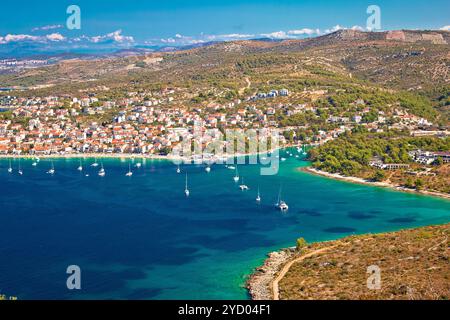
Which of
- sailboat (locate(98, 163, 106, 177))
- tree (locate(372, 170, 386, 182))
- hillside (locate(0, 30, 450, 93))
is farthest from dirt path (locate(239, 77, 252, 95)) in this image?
tree (locate(372, 170, 386, 182))

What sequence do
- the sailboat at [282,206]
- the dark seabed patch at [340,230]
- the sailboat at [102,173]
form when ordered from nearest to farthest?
the dark seabed patch at [340,230]
the sailboat at [282,206]
the sailboat at [102,173]

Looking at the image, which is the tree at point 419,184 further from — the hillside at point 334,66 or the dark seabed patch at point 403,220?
the hillside at point 334,66

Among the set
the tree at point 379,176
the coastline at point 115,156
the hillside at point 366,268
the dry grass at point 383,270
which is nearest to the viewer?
the dry grass at point 383,270

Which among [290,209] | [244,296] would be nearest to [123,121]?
[290,209]

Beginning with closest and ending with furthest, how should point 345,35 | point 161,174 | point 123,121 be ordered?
1. point 161,174
2. point 123,121
3. point 345,35

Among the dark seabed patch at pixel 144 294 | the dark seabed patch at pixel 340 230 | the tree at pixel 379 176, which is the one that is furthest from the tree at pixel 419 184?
the dark seabed patch at pixel 144 294

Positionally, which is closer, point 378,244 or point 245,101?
point 378,244
